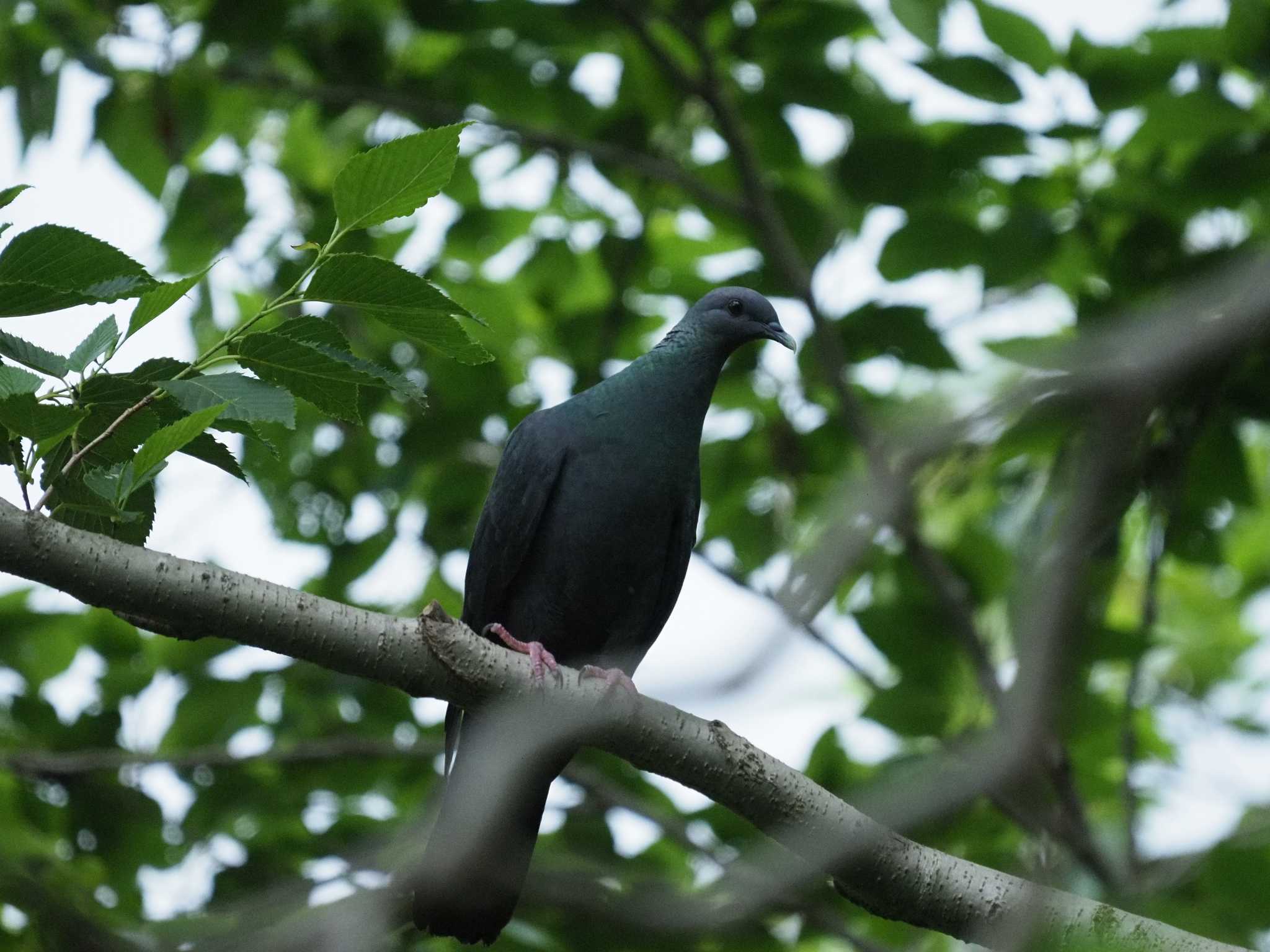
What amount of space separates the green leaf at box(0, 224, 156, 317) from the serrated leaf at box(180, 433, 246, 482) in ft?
0.91

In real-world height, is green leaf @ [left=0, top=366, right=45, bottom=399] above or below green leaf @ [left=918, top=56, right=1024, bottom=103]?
below

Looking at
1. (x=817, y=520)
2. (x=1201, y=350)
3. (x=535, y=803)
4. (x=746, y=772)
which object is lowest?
(x=746, y=772)

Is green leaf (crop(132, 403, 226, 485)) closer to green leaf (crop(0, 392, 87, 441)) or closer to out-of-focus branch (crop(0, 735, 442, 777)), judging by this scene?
green leaf (crop(0, 392, 87, 441))

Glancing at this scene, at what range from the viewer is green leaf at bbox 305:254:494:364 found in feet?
7.41

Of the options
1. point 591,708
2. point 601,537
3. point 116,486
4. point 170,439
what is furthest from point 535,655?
point 170,439

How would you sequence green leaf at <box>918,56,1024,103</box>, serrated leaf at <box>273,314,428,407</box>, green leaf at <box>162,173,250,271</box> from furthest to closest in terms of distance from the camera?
green leaf at <box>162,173,250,271</box> → green leaf at <box>918,56,1024,103</box> → serrated leaf at <box>273,314,428,407</box>

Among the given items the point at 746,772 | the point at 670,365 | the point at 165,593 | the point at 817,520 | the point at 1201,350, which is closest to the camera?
the point at 165,593

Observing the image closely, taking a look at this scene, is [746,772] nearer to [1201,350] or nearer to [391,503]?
[1201,350]

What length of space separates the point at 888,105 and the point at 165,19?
9.30ft

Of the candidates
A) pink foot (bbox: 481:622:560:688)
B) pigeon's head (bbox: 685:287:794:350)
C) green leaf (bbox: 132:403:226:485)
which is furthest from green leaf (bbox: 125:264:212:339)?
pigeon's head (bbox: 685:287:794:350)

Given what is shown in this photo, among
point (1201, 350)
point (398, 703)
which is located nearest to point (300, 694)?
point (398, 703)

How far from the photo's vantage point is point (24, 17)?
5266 millimetres

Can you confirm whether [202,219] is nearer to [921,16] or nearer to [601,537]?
[601,537]

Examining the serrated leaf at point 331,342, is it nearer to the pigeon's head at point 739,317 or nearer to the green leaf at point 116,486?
the green leaf at point 116,486
